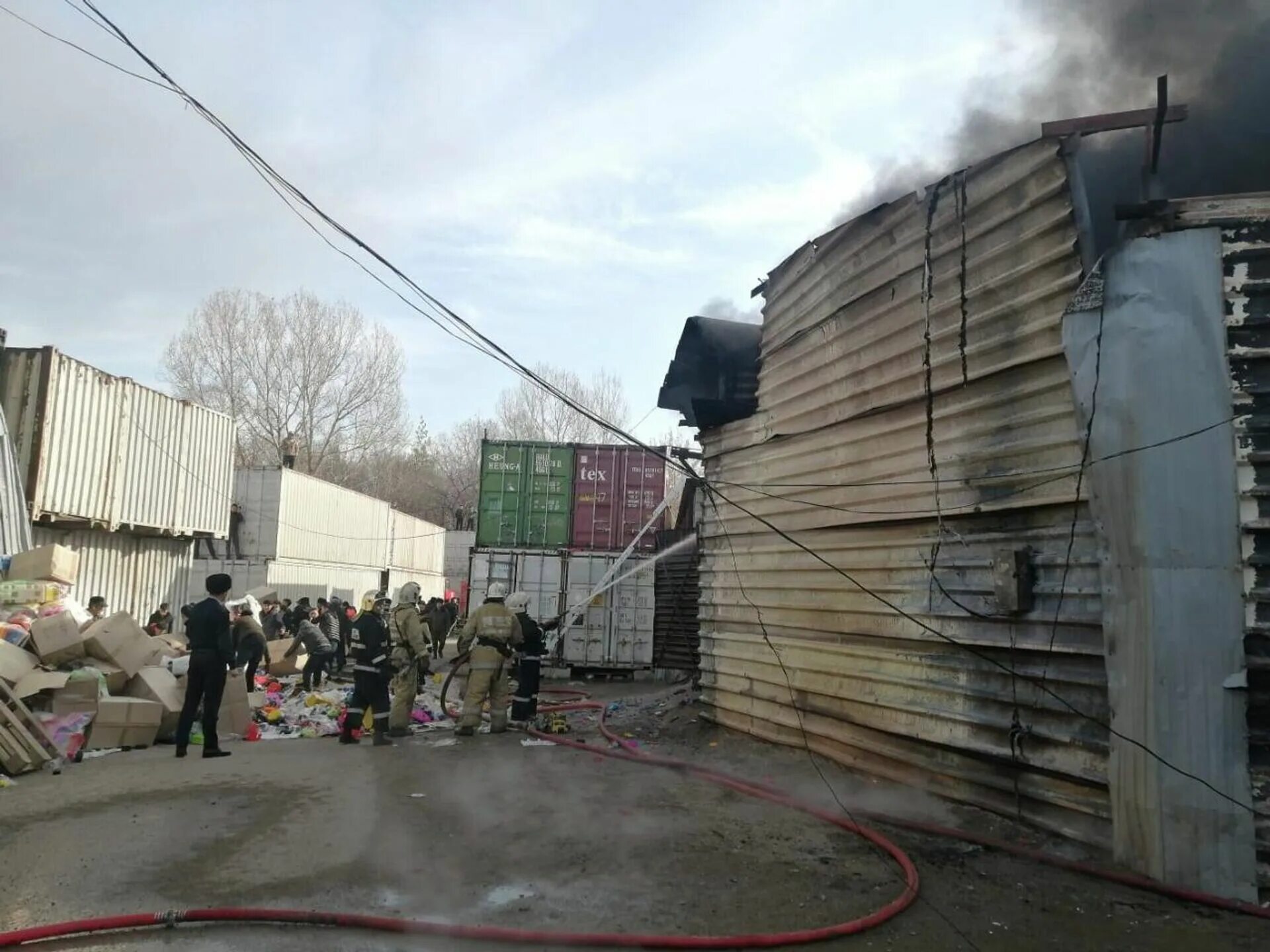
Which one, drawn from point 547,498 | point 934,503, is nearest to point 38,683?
point 934,503

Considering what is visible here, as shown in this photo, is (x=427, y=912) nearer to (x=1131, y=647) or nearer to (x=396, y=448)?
(x=1131, y=647)

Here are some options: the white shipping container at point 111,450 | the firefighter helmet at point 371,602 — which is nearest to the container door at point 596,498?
the white shipping container at point 111,450

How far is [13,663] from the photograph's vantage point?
8.12 meters

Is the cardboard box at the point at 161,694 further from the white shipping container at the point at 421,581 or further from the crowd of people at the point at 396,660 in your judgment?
the white shipping container at the point at 421,581

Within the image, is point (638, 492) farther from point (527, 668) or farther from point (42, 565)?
point (42, 565)

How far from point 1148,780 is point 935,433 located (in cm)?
265

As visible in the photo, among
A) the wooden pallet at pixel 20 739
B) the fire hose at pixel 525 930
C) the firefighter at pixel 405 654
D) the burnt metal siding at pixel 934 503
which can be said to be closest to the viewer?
the fire hose at pixel 525 930

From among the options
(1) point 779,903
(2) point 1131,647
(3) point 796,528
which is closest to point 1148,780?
(2) point 1131,647

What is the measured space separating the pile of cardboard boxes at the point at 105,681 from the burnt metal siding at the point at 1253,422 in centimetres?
890

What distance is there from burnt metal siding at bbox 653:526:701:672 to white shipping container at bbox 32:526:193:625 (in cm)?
914

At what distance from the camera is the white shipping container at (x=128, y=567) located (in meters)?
Answer: 15.2

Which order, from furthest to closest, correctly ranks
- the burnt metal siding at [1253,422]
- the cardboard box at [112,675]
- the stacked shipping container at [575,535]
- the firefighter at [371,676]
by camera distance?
the stacked shipping container at [575,535] → the cardboard box at [112,675] → the firefighter at [371,676] → the burnt metal siding at [1253,422]

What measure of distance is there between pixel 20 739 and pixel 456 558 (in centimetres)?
3837

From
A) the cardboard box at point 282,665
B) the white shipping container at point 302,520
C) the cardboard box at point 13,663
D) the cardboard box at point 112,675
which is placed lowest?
the cardboard box at point 282,665
